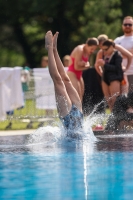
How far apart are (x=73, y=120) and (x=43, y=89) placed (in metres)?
4.87

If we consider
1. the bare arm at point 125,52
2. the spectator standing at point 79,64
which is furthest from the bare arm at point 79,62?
the bare arm at point 125,52

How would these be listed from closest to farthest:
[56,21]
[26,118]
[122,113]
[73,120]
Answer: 1. [73,120]
2. [122,113]
3. [26,118]
4. [56,21]

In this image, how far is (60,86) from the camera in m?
8.92

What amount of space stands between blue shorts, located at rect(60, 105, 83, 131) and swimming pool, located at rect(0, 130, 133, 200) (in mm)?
242

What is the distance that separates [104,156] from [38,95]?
250 inches

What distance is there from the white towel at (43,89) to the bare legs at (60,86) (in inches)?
157

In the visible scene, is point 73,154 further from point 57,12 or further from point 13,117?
point 57,12

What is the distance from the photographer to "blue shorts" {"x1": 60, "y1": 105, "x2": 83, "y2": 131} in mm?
8664

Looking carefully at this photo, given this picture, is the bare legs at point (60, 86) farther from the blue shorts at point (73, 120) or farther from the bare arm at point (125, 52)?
the bare arm at point (125, 52)

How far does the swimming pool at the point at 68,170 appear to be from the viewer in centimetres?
552

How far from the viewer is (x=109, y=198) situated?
530 cm

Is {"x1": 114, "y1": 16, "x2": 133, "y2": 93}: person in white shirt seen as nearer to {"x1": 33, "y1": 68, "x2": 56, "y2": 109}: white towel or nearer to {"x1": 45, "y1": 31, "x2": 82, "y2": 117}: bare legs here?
{"x1": 33, "y1": 68, "x2": 56, "y2": 109}: white towel

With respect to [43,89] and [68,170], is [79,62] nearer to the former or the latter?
[43,89]

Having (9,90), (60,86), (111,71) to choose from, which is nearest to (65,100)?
(60,86)
